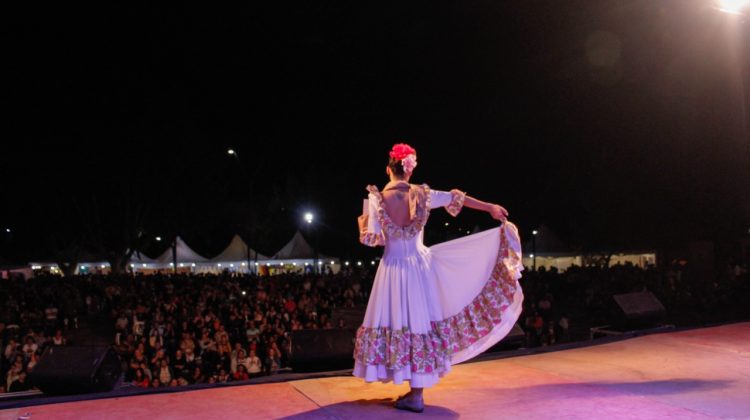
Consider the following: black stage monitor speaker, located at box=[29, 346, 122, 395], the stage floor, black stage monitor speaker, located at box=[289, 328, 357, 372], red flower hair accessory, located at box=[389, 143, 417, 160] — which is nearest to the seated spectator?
black stage monitor speaker, located at box=[29, 346, 122, 395]

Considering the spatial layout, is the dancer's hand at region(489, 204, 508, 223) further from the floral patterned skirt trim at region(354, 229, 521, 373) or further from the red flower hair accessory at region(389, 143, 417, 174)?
the red flower hair accessory at region(389, 143, 417, 174)

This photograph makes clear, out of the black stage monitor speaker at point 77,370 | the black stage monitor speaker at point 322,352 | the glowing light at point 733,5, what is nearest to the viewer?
the black stage monitor speaker at point 77,370

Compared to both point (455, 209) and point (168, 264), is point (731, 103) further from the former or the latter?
point (168, 264)

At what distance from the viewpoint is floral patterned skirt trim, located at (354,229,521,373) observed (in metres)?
4.21

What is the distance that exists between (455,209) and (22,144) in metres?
28.2

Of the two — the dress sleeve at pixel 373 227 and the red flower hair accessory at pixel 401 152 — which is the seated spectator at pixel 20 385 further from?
the red flower hair accessory at pixel 401 152

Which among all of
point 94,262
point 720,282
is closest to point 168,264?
point 94,262

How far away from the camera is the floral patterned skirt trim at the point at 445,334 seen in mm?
4207

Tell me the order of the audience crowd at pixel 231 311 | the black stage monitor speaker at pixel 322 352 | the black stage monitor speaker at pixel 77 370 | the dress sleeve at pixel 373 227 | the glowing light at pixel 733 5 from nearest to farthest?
the dress sleeve at pixel 373 227, the black stage monitor speaker at pixel 77 370, the black stage monitor speaker at pixel 322 352, the glowing light at pixel 733 5, the audience crowd at pixel 231 311

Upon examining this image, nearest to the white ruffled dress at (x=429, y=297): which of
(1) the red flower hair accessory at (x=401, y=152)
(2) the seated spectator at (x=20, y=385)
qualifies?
(1) the red flower hair accessory at (x=401, y=152)

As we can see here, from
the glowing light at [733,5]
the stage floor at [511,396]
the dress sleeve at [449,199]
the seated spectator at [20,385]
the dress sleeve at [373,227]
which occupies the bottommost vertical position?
the seated spectator at [20,385]

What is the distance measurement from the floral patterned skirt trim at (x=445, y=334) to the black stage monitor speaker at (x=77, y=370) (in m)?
2.18

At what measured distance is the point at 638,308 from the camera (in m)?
8.09

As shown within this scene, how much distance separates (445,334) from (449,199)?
3.03 feet
